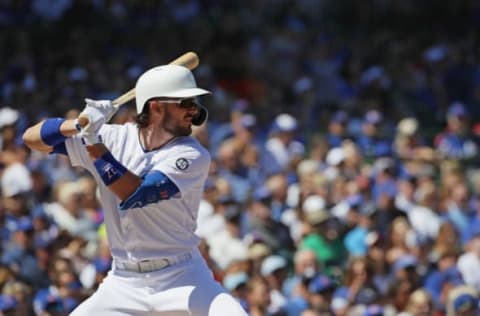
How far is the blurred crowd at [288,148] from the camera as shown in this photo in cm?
940

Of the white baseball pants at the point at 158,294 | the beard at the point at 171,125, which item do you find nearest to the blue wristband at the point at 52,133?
the beard at the point at 171,125

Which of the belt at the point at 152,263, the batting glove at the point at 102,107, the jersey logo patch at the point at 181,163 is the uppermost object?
the batting glove at the point at 102,107

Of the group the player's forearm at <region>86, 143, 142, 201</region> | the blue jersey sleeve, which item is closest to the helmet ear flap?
the blue jersey sleeve

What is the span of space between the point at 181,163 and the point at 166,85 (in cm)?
37

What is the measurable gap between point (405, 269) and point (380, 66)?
23.6 feet

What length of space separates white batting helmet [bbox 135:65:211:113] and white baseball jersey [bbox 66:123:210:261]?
246mm

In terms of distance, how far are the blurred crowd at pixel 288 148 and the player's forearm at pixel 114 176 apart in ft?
7.64

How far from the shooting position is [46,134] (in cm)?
627

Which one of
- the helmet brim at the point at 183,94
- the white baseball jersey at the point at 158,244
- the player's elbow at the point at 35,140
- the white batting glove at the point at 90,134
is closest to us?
the white batting glove at the point at 90,134

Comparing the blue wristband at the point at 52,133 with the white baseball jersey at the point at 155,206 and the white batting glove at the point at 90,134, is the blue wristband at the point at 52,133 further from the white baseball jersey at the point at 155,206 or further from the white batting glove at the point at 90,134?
Answer: the white batting glove at the point at 90,134

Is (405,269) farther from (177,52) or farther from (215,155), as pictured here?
(177,52)

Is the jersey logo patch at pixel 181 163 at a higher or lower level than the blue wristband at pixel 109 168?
higher

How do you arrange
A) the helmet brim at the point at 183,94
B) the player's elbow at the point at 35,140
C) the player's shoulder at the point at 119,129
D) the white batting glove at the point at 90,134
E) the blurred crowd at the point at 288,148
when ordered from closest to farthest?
the white batting glove at the point at 90,134, the helmet brim at the point at 183,94, the player's elbow at the point at 35,140, the player's shoulder at the point at 119,129, the blurred crowd at the point at 288,148

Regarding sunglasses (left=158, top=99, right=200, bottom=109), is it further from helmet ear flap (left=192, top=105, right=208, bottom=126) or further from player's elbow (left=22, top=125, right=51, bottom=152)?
player's elbow (left=22, top=125, right=51, bottom=152)
